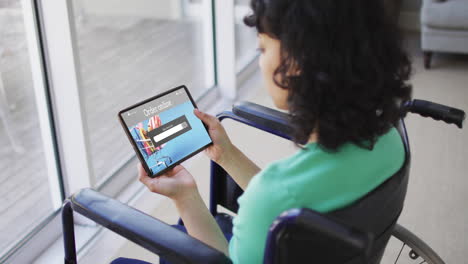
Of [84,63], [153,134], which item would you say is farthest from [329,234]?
[84,63]

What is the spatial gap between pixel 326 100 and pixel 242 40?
2.71m

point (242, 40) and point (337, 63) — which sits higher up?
point (337, 63)

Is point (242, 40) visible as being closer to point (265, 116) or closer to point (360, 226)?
point (265, 116)

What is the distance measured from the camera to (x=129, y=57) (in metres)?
3.06

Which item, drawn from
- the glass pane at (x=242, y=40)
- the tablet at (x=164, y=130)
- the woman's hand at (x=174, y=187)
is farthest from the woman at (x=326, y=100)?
the glass pane at (x=242, y=40)

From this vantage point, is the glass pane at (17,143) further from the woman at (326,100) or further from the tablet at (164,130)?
the woman at (326,100)

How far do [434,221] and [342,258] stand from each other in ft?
3.99

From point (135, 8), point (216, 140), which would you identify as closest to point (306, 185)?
point (216, 140)

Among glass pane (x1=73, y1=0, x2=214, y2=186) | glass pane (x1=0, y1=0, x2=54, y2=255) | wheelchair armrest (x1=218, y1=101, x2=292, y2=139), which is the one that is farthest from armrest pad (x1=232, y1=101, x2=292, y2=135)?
glass pane (x1=73, y1=0, x2=214, y2=186)

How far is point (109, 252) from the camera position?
1653 millimetres

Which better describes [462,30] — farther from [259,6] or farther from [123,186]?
[259,6]

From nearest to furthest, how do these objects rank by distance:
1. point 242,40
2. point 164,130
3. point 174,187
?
1. point 174,187
2. point 164,130
3. point 242,40

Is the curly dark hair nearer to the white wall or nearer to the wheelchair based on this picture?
the wheelchair

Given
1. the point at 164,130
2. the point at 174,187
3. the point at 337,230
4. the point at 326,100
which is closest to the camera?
the point at 337,230
